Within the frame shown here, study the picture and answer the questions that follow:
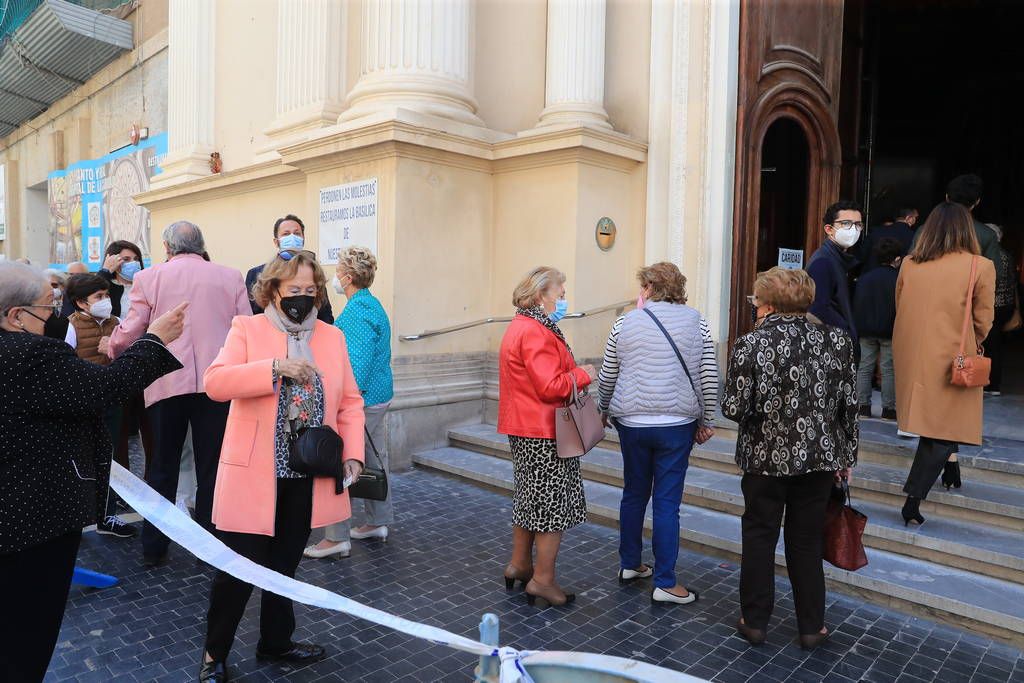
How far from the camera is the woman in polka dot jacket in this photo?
2.18 m

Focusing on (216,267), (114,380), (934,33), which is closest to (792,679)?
(114,380)

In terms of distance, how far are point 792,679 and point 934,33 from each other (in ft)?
42.8

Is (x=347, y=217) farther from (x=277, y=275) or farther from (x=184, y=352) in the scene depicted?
(x=277, y=275)

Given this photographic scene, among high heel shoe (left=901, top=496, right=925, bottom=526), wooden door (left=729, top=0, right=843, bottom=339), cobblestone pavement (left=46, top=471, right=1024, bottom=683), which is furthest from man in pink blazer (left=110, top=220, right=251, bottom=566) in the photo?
wooden door (left=729, top=0, right=843, bottom=339)

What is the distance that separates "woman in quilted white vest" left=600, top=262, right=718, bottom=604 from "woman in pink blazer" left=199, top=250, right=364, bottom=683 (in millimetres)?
1468

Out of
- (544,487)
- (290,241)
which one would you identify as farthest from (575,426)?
(290,241)

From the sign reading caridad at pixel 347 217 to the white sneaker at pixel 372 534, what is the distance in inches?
111

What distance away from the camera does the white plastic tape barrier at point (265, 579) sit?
1947 mm

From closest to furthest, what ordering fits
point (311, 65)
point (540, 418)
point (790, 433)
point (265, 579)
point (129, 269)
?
point (265, 579), point (790, 433), point (540, 418), point (129, 269), point (311, 65)

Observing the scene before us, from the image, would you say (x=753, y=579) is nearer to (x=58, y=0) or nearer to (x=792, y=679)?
(x=792, y=679)

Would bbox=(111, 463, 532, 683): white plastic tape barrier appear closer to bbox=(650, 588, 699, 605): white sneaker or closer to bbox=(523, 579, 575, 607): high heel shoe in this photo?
bbox=(523, 579, 575, 607): high heel shoe

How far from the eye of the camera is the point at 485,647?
1973 mm

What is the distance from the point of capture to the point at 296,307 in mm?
2957

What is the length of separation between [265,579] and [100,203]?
1530 centimetres
